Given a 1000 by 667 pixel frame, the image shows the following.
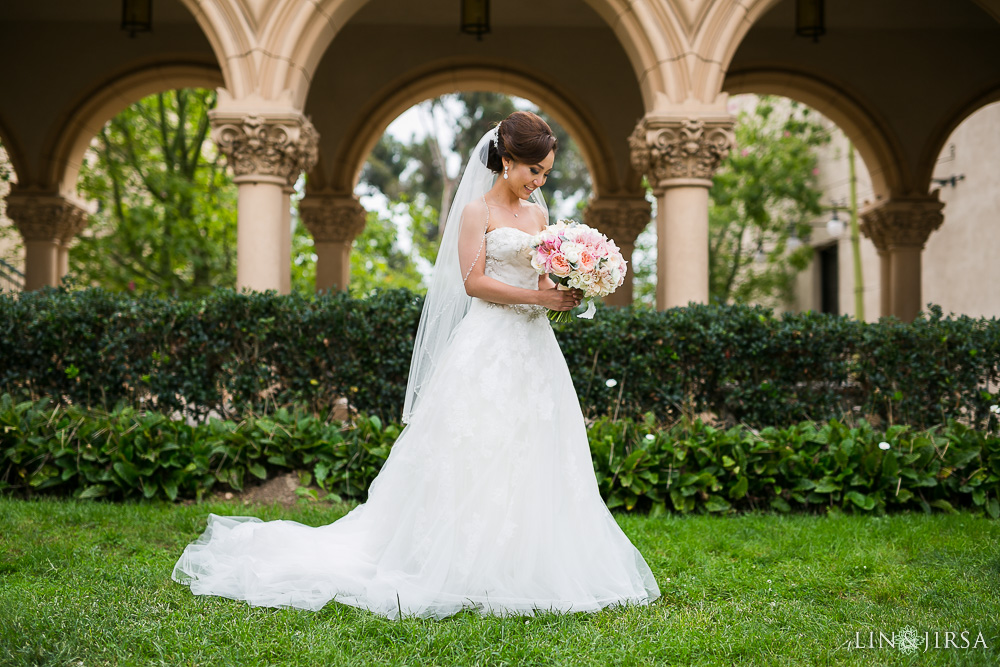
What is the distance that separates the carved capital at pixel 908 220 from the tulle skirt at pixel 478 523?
34.5 ft

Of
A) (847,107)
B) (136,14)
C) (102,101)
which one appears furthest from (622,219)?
(102,101)

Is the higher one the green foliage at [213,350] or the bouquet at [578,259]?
the bouquet at [578,259]

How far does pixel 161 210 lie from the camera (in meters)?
14.3

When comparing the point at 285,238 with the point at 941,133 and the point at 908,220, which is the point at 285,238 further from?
the point at 941,133

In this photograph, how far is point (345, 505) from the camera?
206 inches

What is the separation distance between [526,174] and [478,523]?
1.66 meters

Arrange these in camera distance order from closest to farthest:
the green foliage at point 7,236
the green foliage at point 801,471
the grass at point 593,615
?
the grass at point 593,615
the green foliage at point 801,471
the green foliage at point 7,236

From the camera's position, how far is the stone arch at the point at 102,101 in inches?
462

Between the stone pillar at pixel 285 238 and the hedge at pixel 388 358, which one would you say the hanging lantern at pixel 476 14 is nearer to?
the stone pillar at pixel 285 238

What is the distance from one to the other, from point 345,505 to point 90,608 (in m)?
2.12

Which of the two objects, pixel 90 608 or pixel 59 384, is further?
pixel 59 384

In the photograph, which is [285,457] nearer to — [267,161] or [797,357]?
[267,161]

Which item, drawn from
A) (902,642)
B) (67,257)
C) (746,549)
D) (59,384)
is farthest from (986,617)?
(67,257)

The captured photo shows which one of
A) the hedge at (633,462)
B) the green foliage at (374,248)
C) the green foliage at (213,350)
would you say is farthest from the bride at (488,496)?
the green foliage at (374,248)
